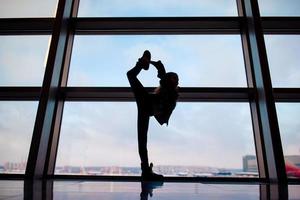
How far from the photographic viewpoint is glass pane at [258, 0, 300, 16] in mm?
3591

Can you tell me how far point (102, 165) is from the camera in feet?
10.4

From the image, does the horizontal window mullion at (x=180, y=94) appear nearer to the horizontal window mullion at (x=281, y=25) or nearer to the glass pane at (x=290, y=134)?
the glass pane at (x=290, y=134)

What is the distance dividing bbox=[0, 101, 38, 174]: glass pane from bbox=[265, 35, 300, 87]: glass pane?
8.51 ft

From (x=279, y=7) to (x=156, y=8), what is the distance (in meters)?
1.43

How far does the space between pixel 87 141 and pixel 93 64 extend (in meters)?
0.85

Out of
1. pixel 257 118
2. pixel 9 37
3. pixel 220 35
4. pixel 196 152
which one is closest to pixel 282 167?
pixel 257 118

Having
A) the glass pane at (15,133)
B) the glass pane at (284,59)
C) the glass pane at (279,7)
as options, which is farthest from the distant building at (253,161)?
the glass pane at (15,133)

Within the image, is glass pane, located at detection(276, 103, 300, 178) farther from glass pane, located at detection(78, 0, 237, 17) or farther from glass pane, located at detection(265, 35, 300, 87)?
glass pane, located at detection(78, 0, 237, 17)

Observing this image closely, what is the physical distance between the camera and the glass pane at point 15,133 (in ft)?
10.3

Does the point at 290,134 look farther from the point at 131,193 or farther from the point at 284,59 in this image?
the point at 131,193

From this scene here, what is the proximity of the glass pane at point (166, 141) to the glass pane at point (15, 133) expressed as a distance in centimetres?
35

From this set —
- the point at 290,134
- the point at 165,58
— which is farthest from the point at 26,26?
the point at 290,134

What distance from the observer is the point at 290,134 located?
3.11 m

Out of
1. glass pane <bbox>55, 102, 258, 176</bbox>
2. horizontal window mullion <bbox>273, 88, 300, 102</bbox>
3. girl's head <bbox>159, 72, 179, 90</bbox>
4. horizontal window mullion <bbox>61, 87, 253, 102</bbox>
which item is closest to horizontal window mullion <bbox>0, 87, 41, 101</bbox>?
horizontal window mullion <bbox>61, 87, 253, 102</bbox>
